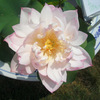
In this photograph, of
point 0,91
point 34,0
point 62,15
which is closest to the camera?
point 62,15

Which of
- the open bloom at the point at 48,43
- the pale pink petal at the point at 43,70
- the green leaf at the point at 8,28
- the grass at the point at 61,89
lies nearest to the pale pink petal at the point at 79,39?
the open bloom at the point at 48,43

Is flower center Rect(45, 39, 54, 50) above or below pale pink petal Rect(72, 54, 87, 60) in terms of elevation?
above

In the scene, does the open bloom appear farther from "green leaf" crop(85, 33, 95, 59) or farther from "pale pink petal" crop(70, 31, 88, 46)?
"green leaf" crop(85, 33, 95, 59)

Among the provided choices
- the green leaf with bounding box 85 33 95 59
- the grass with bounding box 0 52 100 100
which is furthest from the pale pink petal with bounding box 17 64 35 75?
the grass with bounding box 0 52 100 100

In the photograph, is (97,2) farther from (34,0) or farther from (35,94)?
(35,94)

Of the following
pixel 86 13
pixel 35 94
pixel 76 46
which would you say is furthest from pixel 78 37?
pixel 35 94

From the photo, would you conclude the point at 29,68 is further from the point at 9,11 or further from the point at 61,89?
the point at 61,89

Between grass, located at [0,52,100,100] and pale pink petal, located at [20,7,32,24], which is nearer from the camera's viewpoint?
pale pink petal, located at [20,7,32,24]
